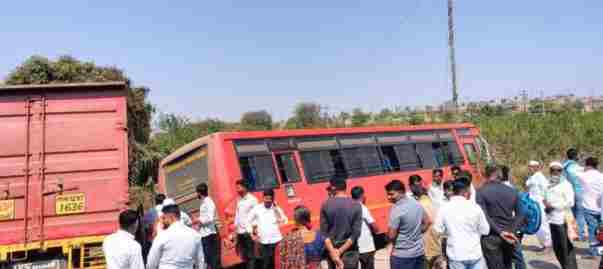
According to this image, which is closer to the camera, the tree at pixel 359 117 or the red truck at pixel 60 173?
the red truck at pixel 60 173

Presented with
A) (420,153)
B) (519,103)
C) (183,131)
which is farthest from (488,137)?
(183,131)

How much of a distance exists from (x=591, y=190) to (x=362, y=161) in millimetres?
4698

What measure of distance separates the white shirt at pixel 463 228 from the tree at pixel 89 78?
619 inches

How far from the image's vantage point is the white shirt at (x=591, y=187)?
7060 mm

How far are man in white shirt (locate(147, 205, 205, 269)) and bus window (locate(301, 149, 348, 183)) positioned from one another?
517cm

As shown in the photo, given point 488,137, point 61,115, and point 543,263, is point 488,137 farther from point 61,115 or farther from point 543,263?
point 61,115

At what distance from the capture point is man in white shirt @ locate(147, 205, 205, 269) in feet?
14.5

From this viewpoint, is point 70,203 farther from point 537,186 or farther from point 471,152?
point 471,152

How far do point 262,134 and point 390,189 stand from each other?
184 inches

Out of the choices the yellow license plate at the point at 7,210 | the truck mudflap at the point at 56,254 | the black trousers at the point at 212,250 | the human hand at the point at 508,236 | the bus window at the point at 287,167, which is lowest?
the black trousers at the point at 212,250

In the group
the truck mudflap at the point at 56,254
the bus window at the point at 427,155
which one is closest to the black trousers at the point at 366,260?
the truck mudflap at the point at 56,254

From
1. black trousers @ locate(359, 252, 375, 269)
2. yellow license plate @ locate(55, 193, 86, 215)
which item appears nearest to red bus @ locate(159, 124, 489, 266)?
yellow license plate @ locate(55, 193, 86, 215)

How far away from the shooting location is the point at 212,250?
803cm

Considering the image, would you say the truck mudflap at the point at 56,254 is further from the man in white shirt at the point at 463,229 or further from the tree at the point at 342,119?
the tree at the point at 342,119
